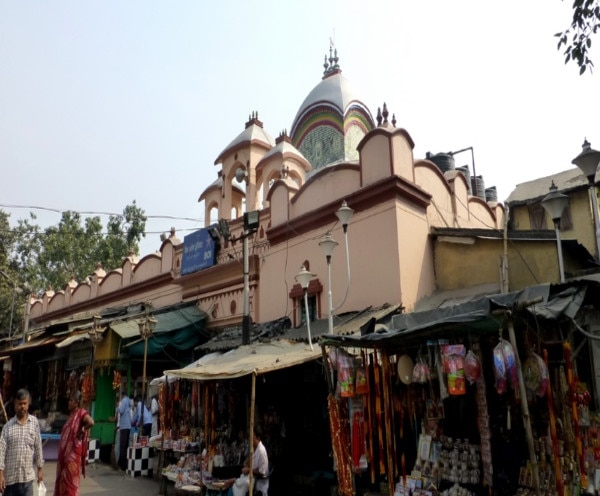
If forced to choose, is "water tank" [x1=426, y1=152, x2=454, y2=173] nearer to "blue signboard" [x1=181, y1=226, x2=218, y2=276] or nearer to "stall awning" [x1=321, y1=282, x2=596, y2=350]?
"blue signboard" [x1=181, y1=226, x2=218, y2=276]

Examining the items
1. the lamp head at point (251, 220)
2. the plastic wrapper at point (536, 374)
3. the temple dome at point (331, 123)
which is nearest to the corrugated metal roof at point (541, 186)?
the temple dome at point (331, 123)

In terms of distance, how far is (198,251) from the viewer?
14617mm

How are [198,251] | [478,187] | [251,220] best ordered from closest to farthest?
[251,220], [198,251], [478,187]

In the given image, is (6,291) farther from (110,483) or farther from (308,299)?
(308,299)

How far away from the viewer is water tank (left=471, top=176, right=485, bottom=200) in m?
15.9

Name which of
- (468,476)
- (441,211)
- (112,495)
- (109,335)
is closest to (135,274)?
(109,335)

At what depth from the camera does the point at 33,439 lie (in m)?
5.91

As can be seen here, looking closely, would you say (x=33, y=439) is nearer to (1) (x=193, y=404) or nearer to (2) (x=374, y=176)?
(1) (x=193, y=404)

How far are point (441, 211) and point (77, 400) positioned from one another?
7.97m

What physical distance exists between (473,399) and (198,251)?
9712 mm

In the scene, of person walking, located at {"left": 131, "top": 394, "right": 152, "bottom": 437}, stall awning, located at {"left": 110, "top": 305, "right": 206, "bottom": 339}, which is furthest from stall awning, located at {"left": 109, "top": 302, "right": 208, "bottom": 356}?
person walking, located at {"left": 131, "top": 394, "right": 152, "bottom": 437}

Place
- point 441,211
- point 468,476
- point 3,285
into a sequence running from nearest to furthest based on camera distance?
point 468,476 < point 441,211 < point 3,285

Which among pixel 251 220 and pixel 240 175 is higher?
pixel 240 175

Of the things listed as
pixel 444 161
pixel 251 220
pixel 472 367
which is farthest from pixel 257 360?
pixel 444 161
